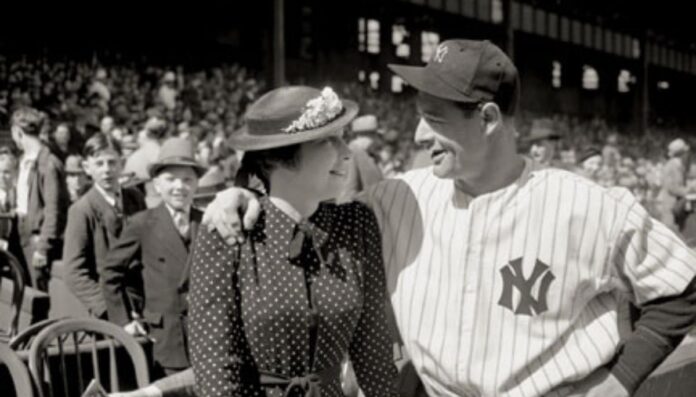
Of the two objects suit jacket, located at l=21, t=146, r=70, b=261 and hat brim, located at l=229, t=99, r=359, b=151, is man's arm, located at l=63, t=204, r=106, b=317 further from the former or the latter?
hat brim, located at l=229, t=99, r=359, b=151

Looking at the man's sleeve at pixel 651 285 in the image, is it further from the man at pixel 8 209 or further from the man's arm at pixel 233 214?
the man at pixel 8 209

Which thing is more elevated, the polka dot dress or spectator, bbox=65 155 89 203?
the polka dot dress

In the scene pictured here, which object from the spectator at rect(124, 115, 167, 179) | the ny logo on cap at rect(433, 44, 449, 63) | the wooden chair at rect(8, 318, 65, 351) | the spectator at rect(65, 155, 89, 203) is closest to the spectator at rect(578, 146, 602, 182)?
the spectator at rect(124, 115, 167, 179)

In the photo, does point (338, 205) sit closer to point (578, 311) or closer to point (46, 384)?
point (578, 311)

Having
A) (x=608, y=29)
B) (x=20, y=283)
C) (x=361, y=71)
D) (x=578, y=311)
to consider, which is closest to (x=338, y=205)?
(x=578, y=311)

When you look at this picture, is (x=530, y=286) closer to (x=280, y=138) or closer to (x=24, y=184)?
(x=280, y=138)

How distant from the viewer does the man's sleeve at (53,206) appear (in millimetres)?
8531

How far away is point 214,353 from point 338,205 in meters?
0.50

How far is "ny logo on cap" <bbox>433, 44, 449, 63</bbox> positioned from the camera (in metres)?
2.82

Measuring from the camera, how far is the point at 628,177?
16.3 metres

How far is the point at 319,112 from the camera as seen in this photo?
9.18 ft

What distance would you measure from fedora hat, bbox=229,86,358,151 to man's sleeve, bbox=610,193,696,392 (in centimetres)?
76

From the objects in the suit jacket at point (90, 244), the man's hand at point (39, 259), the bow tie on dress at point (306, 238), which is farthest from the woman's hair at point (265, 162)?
the man's hand at point (39, 259)

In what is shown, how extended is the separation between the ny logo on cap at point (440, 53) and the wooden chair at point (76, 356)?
1.96 m
